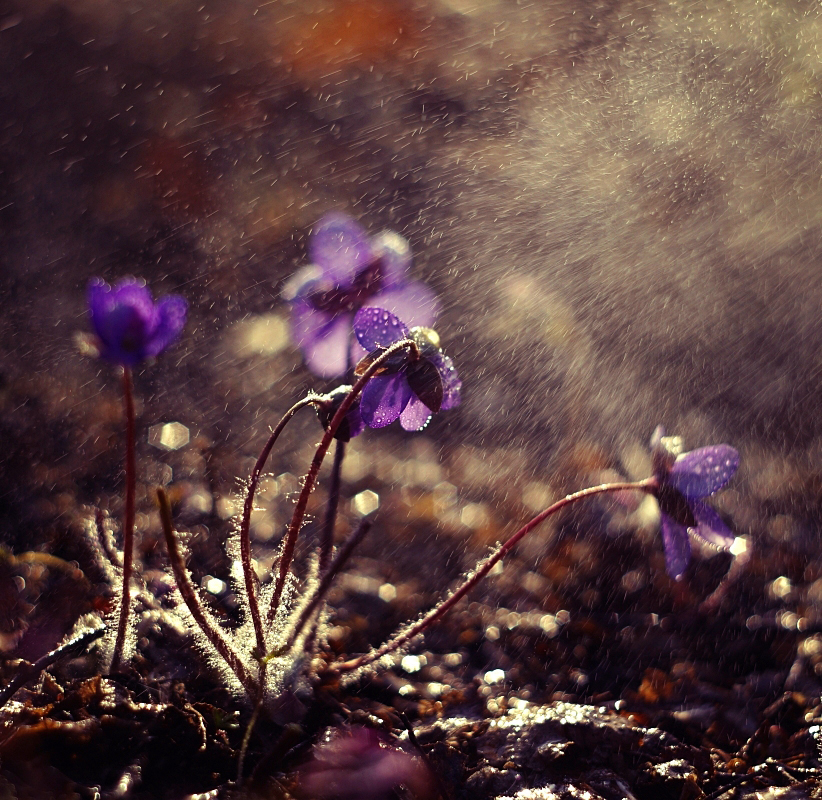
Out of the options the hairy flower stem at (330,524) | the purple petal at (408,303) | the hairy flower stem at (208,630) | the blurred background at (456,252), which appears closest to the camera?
the hairy flower stem at (208,630)

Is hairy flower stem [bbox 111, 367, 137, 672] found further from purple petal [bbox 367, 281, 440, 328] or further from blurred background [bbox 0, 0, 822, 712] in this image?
purple petal [bbox 367, 281, 440, 328]

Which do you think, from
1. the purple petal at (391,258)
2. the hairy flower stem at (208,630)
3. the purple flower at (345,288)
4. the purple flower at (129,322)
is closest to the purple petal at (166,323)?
the purple flower at (129,322)

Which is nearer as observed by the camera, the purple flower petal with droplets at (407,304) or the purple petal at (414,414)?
the purple petal at (414,414)

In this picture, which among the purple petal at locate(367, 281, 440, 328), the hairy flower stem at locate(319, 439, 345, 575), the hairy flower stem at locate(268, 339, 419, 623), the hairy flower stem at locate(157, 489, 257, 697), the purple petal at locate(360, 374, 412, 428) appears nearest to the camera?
the hairy flower stem at locate(157, 489, 257, 697)

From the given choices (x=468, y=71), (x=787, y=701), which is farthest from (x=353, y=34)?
(x=787, y=701)

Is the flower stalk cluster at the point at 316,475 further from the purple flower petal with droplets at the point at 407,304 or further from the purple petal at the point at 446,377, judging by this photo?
the purple flower petal with droplets at the point at 407,304

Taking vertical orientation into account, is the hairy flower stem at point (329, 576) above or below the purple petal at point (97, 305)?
below

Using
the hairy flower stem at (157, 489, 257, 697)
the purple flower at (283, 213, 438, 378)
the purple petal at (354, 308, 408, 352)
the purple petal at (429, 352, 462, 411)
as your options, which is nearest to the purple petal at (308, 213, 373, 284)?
the purple flower at (283, 213, 438, 378)
